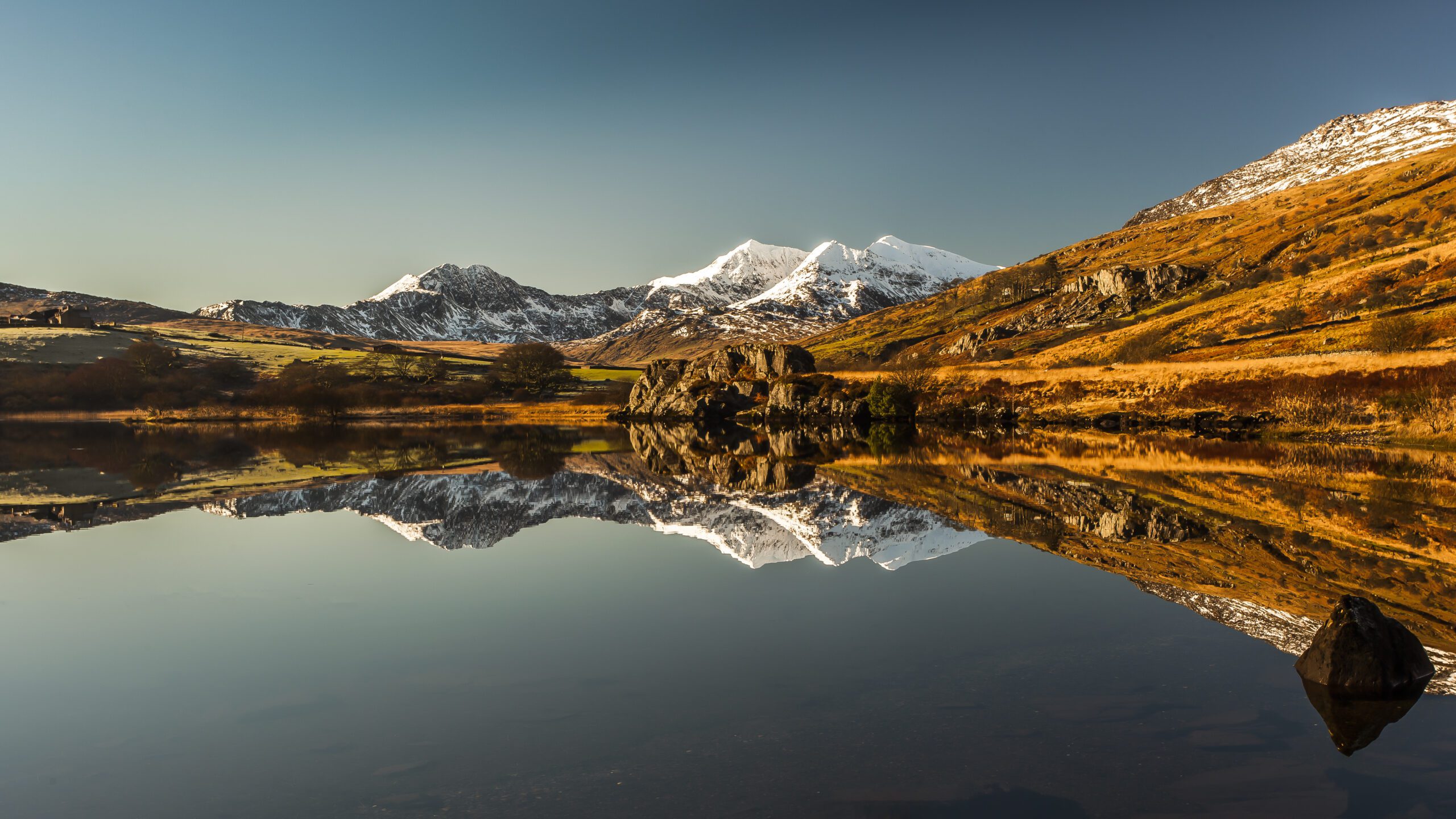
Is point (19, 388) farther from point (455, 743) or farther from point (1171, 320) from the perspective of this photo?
point (1171, 320)

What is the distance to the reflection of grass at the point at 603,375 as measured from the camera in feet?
579

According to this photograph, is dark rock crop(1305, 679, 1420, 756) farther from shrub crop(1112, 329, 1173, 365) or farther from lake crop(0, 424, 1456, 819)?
shrub crop(1112, 329, 1173, 365)

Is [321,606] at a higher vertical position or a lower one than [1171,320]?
lower

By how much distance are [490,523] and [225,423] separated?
109870mm

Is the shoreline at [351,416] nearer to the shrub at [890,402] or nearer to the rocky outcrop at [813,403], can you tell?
the rocky outcrop at [813,403]

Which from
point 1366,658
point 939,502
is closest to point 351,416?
point 939,502

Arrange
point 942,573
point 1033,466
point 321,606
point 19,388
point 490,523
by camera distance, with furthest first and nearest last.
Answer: point 19,388, point 1033,466, point 490,523, point 942,573, point 321,606

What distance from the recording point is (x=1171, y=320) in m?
106

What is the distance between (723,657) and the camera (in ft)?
38.7

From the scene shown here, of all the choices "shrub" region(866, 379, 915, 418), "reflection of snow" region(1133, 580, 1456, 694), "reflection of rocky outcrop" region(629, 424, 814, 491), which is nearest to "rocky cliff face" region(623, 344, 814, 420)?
"shrub" region(866, 379, 915, 418)

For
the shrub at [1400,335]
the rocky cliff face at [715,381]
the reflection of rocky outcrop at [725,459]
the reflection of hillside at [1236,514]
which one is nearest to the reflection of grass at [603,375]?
the rocky cliff face at [715,381]

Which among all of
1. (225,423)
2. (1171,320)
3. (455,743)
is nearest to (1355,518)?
(455,743)

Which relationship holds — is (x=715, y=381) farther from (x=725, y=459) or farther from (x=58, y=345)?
(x=58, y=345)

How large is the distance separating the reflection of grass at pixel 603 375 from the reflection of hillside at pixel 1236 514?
13393cm
